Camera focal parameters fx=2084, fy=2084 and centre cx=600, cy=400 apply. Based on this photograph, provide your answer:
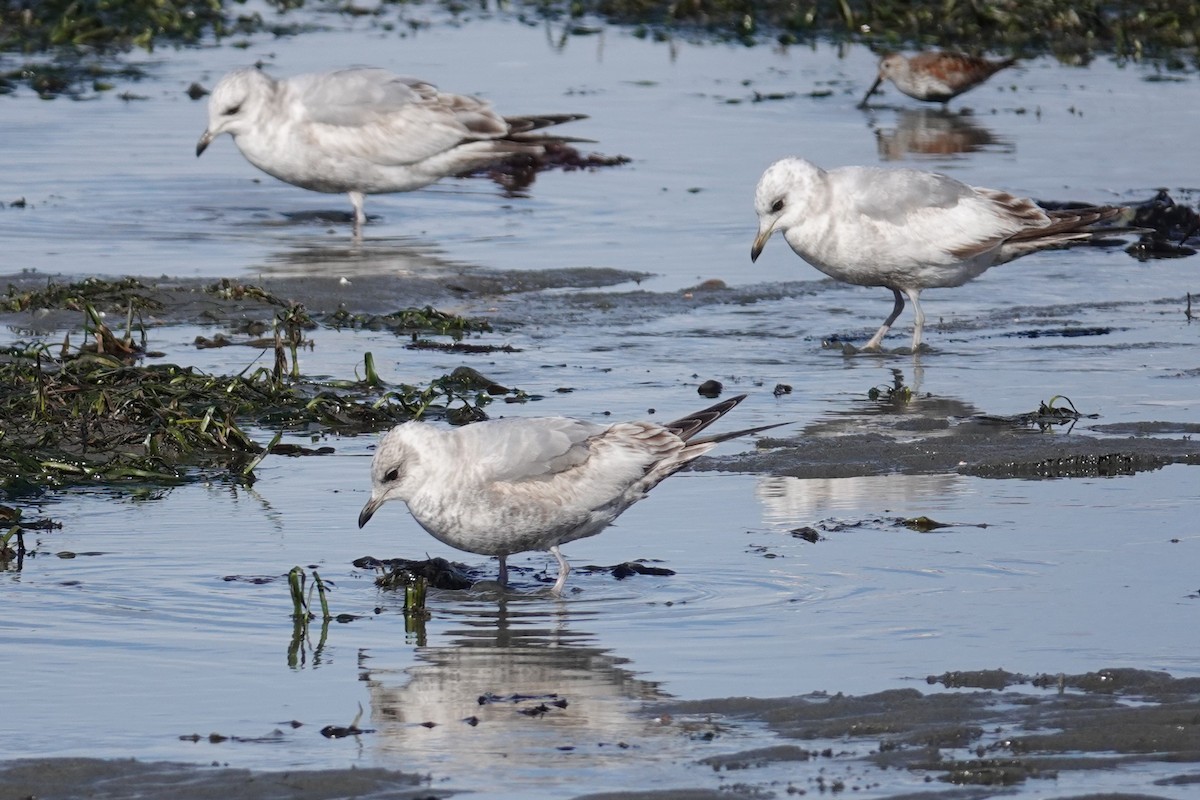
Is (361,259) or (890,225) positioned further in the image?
(361,259)

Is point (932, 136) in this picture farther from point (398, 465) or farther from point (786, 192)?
point (398, 465)

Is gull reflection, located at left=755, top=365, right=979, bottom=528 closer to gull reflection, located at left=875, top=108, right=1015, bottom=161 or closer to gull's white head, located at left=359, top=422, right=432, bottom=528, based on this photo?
gull's white head, located at left=359, top=422, right=432, bottom=528

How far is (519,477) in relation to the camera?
700cm

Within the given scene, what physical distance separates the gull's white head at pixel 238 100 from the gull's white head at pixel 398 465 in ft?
26.4

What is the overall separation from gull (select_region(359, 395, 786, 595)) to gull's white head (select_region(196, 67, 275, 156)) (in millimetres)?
7731

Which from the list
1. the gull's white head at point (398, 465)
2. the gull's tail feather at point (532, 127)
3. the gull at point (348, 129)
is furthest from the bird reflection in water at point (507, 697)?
the gull's tail feather at point (532, 127)

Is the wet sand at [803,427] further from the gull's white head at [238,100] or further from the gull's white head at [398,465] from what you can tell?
the gull's white head at [238,100]

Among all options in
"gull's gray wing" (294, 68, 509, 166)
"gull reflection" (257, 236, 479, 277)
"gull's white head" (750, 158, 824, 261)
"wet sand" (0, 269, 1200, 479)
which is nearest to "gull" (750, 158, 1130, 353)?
"gull's white head" (750, 158, 824, 261)

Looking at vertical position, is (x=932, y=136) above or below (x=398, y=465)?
above

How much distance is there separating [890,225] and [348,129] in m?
4.93

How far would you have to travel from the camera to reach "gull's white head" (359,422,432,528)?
6.86 m

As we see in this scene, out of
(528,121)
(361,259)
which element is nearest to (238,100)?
(361,259)

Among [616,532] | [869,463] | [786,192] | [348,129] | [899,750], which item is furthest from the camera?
[348,129]

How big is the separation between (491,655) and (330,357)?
456cm
